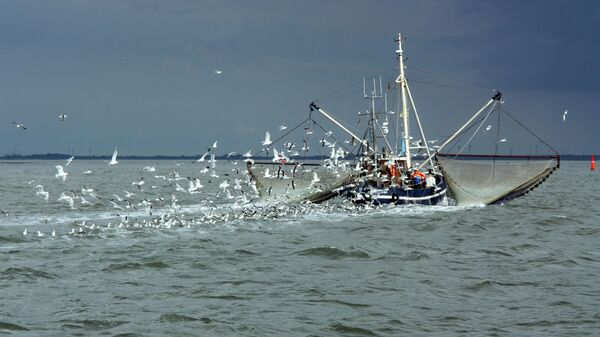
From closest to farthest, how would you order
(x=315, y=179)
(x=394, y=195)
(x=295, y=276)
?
(x=295, y=276)
(x=394, y=195)
(x=315, y=179)

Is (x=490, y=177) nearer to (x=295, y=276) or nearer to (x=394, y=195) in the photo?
(x=394, y=195)

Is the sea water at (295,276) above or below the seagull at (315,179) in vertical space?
below

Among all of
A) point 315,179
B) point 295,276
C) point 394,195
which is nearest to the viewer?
point 295,276

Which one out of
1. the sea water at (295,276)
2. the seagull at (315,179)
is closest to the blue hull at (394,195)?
the seagull at (315,179)

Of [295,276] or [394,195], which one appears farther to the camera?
[394,195]

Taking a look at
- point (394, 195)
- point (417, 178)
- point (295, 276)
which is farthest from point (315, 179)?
point (295, 276)

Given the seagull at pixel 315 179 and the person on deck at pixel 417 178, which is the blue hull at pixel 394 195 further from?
the seagull at pixel 315 179

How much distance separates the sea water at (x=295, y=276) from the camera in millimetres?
16875

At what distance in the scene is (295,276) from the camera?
22562 millimetres

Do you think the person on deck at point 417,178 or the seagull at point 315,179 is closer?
the seagull at point 315,179

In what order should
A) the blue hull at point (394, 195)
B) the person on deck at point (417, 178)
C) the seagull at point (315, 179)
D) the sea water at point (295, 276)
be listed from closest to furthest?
1. the sea water at point (295, 276)
2. the blue hull at point (394, 195)
3. the seagull at point (315, 179)
4. the person on deck at point (417, 178)

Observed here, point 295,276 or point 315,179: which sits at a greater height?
point 315,179

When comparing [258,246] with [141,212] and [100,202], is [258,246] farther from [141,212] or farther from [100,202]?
[100,202]

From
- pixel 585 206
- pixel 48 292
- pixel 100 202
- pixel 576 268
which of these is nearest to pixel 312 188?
pixel 100 202
